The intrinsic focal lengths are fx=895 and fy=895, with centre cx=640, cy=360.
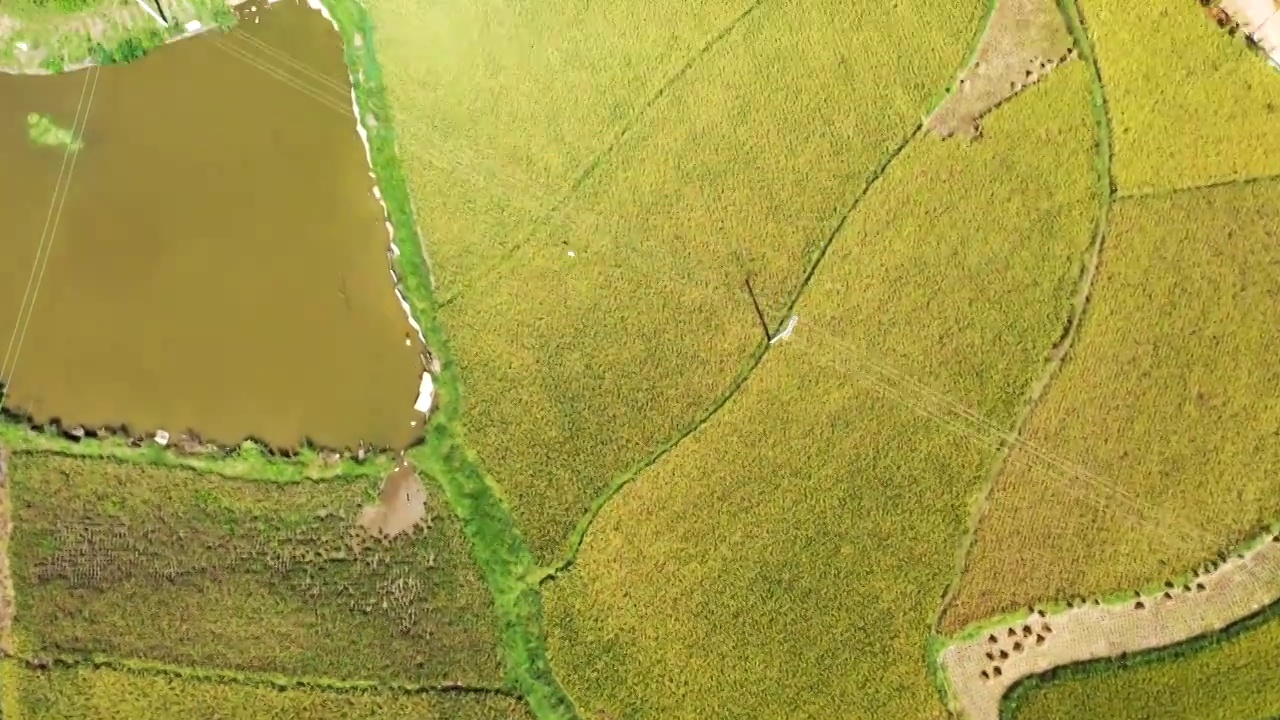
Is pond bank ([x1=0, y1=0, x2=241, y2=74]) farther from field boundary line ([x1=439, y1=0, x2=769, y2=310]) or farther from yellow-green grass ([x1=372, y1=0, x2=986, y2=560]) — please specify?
field boundary line ([x1=439, y1=0, x2=769, y2=310])

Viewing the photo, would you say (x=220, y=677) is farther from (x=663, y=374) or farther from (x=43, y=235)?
(x=663, y=374)

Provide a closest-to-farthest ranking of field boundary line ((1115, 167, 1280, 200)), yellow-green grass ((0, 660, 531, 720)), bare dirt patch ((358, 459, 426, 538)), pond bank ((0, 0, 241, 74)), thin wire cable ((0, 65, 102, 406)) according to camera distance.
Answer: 1. yellow-green grass ((0, 660, 531, 720))
2. field boundary line ((1115, 167, 1280, 200))
3. bare dirt patch ((358, 459, 426, 538))
4. thin wire cable ((0, 65, 102, 406))
5. pond bank ((0, 0, 241, 74))

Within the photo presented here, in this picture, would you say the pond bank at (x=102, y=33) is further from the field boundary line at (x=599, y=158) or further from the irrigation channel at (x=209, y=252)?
the field boundary line at (x=599, y=158)

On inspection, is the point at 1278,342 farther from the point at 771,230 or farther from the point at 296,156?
the point at 296,156

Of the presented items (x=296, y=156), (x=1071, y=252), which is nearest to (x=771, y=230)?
(x=1071, y=252)

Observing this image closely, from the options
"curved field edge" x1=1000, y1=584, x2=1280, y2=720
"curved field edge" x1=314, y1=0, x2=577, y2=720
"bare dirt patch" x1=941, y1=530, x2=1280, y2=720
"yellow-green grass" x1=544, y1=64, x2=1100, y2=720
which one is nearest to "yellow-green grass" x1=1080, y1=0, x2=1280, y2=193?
"yellow-green grass" x1=544, y1=64, x2=1100, y2=720

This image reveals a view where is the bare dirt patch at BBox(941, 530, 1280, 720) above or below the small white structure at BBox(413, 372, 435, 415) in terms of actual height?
below

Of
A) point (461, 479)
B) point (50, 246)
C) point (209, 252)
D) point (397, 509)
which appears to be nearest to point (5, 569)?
point (50, 246)
